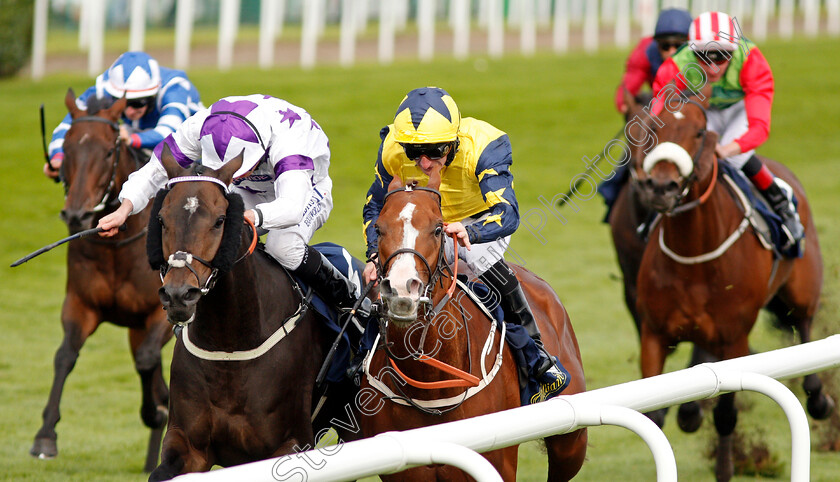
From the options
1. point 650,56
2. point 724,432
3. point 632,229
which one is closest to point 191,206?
point 724,432

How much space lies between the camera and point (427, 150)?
3.54 metres

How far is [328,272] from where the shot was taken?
4.04m

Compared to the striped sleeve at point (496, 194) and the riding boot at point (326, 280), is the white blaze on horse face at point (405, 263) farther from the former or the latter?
the riding boot at point (326, 280)

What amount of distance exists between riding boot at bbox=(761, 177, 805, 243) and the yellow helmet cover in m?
2.90

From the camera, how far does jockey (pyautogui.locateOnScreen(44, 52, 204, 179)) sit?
5.65 meters

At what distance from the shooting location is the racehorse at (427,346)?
3.05m

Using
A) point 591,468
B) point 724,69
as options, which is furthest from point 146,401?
point 724,69

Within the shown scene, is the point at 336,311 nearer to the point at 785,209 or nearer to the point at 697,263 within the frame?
the point at 697,263

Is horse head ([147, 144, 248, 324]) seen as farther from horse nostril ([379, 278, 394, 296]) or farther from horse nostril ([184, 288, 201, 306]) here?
horse nostril ([379, 278, 394, 296])

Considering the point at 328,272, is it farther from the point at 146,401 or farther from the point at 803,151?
the point at 803,151

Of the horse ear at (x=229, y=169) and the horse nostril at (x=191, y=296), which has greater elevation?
the horse ear at (x=229, y=169)

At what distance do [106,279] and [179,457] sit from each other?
216cm

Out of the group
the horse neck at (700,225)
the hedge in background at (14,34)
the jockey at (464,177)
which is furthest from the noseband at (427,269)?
the hedge in background at (14,34)

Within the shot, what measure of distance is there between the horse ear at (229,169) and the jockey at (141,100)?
223 centimetres
